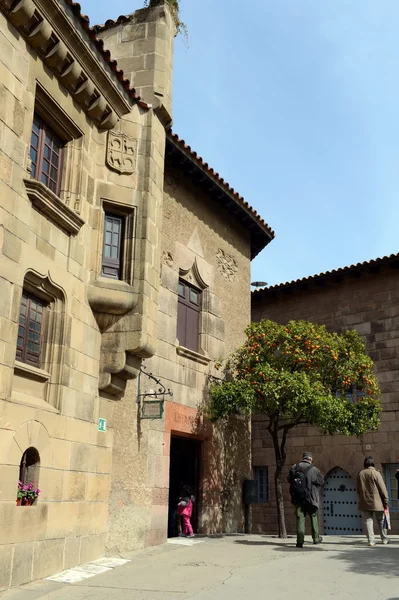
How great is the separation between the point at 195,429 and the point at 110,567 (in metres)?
4.64

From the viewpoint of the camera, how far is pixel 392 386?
1891cm

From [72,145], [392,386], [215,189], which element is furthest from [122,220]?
[392,386]

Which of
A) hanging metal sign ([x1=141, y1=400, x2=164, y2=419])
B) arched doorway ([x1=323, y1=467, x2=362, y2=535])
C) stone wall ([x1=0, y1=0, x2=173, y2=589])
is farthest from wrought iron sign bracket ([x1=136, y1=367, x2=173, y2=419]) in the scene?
arched doorway ([x1=323, y1=467, x2=362, y2=535])

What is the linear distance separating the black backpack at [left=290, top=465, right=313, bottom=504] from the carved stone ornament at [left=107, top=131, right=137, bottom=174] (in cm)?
609

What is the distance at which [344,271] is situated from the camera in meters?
20.3

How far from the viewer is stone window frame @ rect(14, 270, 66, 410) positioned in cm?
949

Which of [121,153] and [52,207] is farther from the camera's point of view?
[121,153]

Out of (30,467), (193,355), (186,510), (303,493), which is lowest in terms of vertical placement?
(186,510)

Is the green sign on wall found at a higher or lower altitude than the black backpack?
higher

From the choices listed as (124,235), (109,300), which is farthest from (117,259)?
(109,300)

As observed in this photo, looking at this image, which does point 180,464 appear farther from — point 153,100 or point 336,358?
point 153,100

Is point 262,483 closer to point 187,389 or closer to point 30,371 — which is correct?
point 187,389

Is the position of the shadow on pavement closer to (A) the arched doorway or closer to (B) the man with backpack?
(B) the man with backpack

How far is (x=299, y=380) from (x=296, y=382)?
20cm
